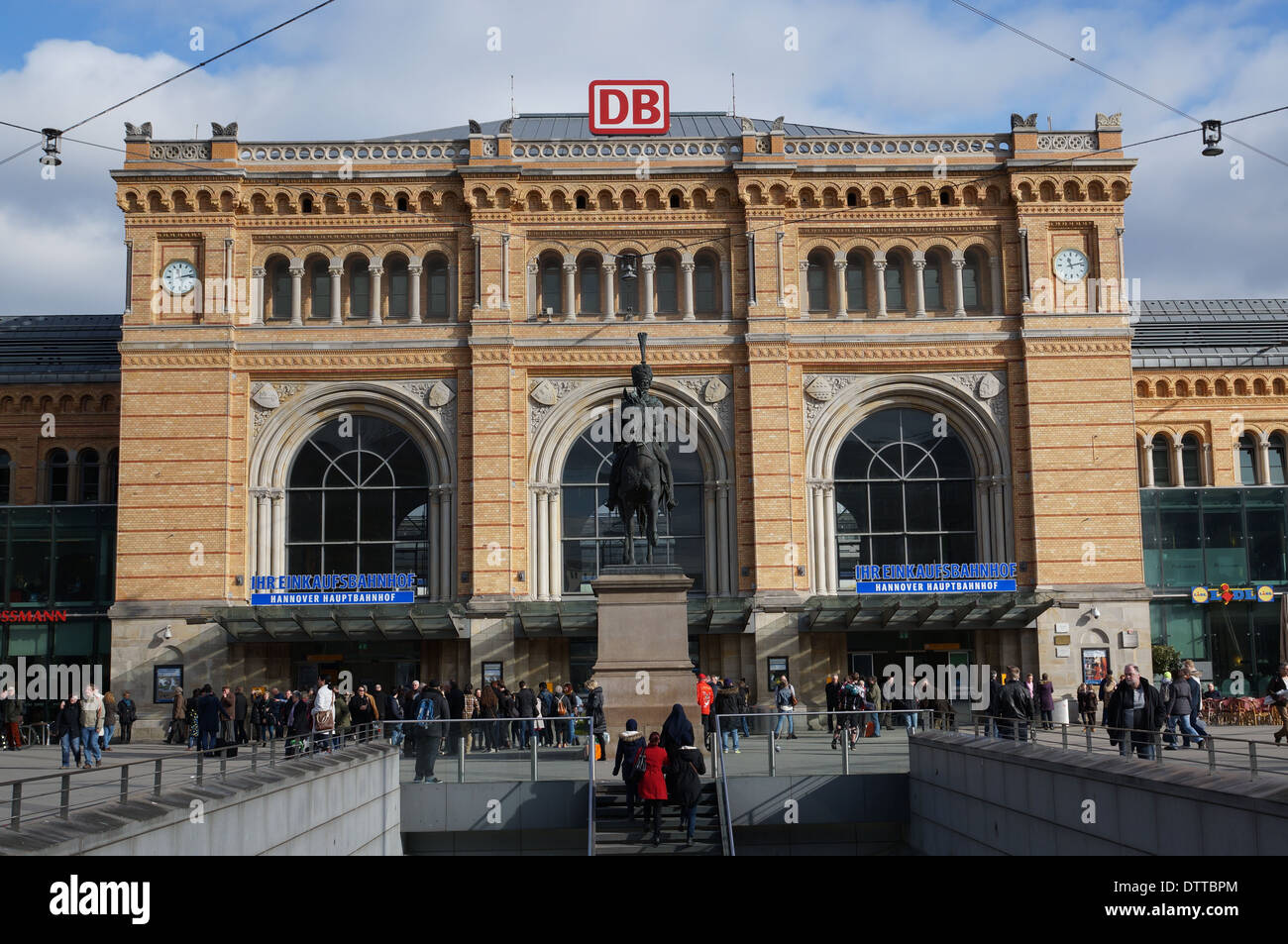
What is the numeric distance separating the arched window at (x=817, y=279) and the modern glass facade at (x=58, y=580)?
2024cm

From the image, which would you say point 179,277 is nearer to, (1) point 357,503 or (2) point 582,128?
(1) point 357,503

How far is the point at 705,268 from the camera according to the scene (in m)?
40.6

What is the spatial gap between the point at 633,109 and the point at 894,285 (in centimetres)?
864

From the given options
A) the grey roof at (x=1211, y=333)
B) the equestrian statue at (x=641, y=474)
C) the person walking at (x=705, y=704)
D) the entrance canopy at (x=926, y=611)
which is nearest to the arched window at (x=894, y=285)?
the entrance canopy at (x=926, y=611)

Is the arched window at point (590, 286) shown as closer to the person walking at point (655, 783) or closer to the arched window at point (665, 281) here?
the arched window at point (665, 281)

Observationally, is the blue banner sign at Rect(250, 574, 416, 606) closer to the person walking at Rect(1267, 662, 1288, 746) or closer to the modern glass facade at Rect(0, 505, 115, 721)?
the modern glass facade at Rect(0, 505, 115, 721)

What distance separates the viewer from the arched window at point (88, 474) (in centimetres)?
4353

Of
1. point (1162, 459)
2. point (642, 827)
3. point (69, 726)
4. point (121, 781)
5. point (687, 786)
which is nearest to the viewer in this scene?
point (121, 781)

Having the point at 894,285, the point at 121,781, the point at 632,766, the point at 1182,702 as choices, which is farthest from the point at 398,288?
the point at 121,781

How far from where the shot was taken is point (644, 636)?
2616 cm

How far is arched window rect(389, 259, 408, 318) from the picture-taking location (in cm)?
4034

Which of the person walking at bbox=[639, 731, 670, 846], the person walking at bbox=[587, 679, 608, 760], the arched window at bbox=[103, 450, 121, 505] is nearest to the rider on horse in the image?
the person walking at bbox=[587, 679, 608, 760]
